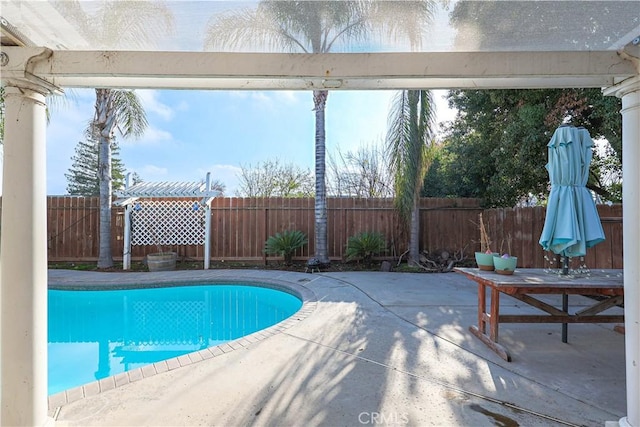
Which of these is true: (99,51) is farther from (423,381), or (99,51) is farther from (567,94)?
(567,94)

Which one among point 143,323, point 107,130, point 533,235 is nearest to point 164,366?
point 143,323

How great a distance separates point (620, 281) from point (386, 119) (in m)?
5.63

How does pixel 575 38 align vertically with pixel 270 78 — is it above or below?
above

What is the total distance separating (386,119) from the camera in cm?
766

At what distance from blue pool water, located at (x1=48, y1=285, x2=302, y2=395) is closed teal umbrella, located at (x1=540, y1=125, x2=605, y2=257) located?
3775mm

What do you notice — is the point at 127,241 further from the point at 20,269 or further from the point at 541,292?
the point at 541,292

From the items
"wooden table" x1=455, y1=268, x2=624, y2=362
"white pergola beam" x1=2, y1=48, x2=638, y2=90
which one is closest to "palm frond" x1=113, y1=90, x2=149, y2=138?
"white pergola beam" x1=2, y1=48, x2=638, y2=90

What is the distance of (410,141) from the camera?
7465 millimetres

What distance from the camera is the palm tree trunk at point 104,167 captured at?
772 cm

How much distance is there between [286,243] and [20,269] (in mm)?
6406

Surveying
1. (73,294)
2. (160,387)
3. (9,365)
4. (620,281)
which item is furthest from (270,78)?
(73,294)

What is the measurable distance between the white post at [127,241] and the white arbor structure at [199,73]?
6977mm

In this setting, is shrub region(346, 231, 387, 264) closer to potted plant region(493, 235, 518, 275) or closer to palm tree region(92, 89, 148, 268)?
potted plant region(493, 235, 518, 275)

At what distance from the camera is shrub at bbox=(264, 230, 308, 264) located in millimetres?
8109
